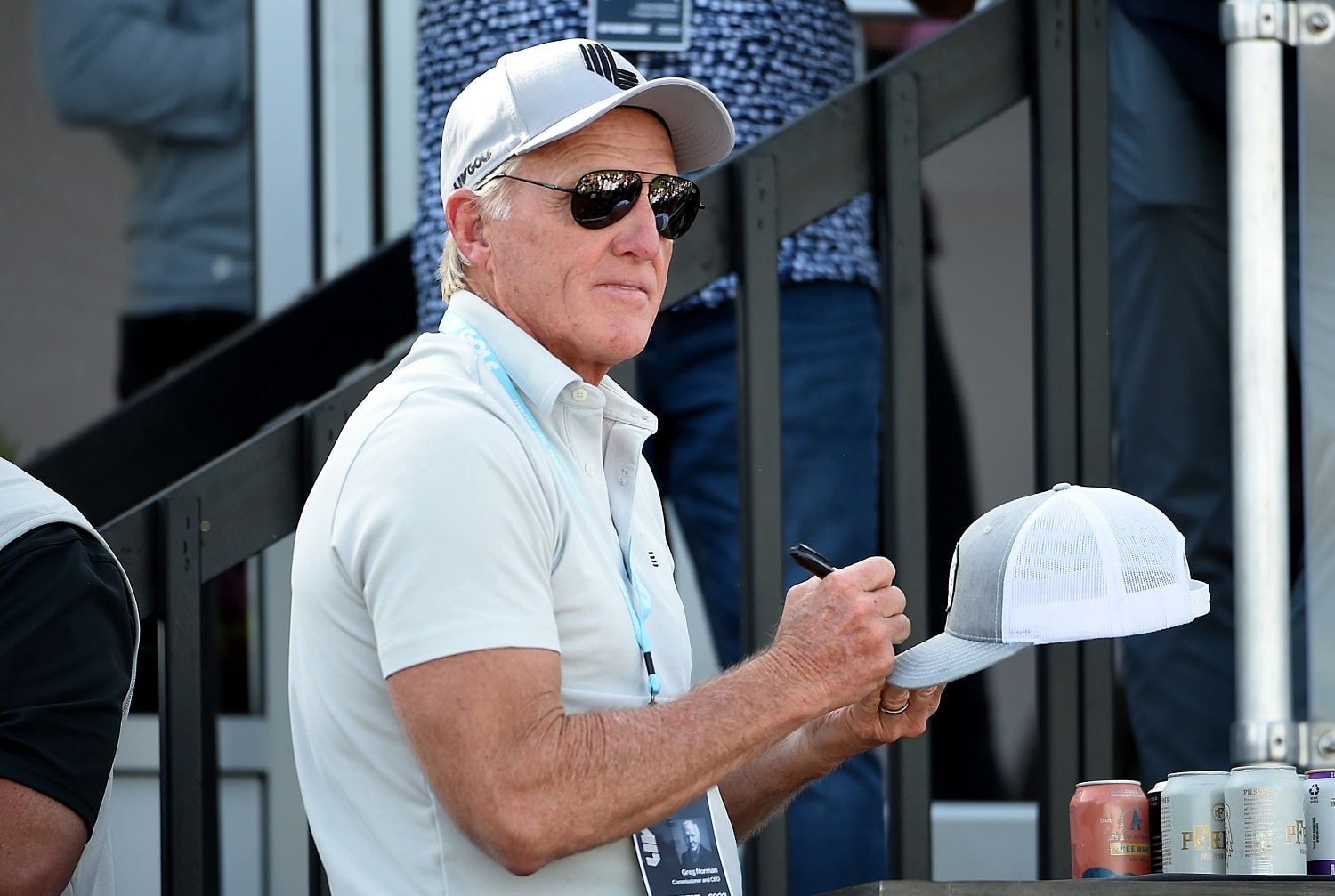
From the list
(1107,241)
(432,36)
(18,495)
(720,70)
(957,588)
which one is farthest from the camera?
(432,36)

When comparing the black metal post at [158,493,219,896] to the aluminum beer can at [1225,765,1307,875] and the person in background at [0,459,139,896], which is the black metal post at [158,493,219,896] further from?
the aluminum beer can at [1225,765,1307,875]

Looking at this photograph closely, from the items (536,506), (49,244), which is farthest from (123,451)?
(536,506)

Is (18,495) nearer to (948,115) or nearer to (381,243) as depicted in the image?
(948,115)

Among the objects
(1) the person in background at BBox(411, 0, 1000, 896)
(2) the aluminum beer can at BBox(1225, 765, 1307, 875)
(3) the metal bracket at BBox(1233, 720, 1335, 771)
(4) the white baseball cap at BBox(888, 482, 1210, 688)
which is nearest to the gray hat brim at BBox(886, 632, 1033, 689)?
(4) the white baseball cap at BBox(888, 482, 1210, 688)

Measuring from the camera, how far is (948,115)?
296 centimetres

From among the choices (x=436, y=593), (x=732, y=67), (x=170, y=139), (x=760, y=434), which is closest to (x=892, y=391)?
(x=760, y=434)

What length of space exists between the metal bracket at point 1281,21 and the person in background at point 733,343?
0.75 metres

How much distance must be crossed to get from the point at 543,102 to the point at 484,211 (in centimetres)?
16

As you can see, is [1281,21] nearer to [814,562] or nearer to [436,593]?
[814,562]

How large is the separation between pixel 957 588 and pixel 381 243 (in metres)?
2.53

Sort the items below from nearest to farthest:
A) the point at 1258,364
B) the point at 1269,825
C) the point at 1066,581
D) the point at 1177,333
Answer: the point at 1066,581 → the point at 1269,825 → the point at 1258,364 → the point at 1177,333

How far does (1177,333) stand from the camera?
355cm

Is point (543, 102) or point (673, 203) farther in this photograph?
point (673, 203)

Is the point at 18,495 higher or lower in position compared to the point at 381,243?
lower
